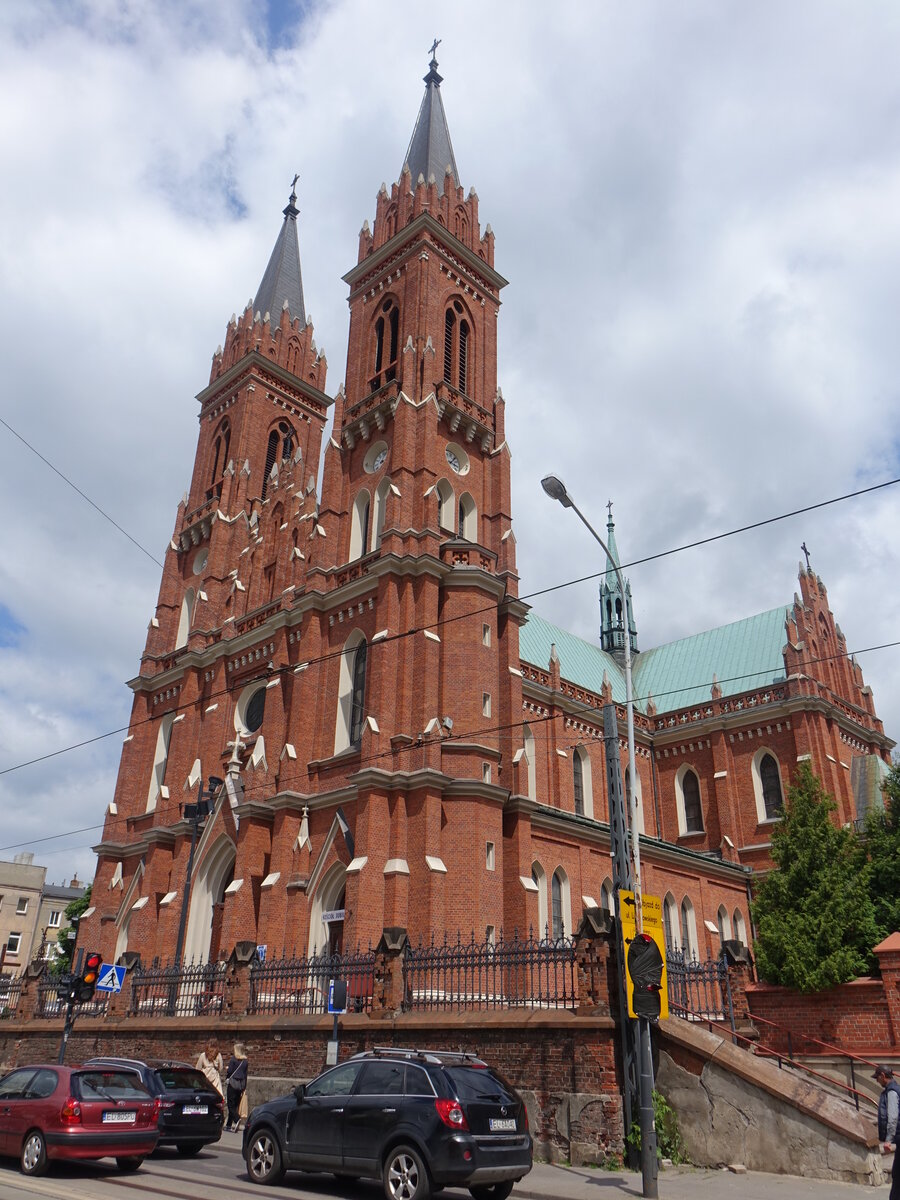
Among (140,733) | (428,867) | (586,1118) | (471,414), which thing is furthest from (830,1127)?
(140,733)

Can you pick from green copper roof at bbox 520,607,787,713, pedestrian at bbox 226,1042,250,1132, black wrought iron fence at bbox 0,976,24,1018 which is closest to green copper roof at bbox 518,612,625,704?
green copper roof at bbox 520,607,787,713

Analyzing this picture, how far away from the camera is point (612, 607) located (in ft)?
192

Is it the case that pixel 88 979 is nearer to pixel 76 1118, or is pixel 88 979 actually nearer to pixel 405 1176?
pixel 76 1118

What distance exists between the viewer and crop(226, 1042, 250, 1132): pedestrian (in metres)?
17.2

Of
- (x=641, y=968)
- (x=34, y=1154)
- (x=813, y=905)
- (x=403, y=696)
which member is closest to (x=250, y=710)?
(x=403, y=696)

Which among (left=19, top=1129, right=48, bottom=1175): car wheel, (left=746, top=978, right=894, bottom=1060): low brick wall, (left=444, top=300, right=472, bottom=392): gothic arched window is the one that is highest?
(left=444, top=300, right=472, bottom=392): gothic arched window

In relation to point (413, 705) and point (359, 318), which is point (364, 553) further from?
point (359, 318)

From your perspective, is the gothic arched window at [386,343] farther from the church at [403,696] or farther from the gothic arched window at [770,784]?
the gothic arched window at [770,784]

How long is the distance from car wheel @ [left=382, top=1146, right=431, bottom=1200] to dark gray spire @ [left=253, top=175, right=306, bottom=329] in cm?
4229

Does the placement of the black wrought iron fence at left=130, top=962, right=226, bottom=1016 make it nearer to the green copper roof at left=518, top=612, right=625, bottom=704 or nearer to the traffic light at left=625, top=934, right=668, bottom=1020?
the traffic light at left=625, top=934, right=668, bottom=1020

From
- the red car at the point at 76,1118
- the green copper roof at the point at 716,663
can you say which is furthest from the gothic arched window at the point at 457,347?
the red car at the point at 76,1118

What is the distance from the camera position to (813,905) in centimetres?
2664

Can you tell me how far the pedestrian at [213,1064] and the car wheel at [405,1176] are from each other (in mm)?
9756

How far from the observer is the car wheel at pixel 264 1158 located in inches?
453
